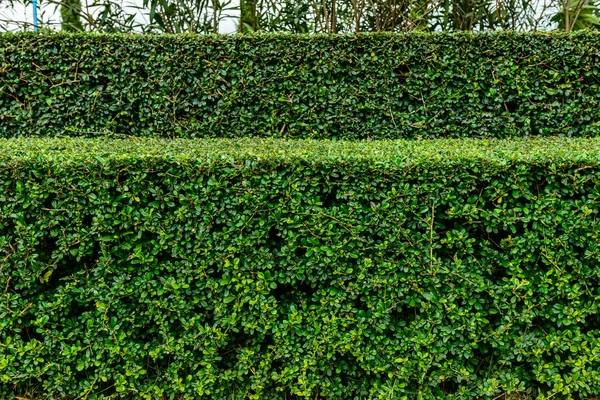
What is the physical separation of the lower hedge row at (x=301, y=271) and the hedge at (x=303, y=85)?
1396 millimetres

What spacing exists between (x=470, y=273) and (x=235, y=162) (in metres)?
1.40

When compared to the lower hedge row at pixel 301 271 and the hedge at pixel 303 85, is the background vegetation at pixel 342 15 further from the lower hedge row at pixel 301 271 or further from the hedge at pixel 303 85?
the lower hedge row at pixel 301 271

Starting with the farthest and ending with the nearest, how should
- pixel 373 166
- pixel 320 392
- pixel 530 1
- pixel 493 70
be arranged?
pixel 530 1
pixel 493 70
pixel 320 392
pixel 373 166

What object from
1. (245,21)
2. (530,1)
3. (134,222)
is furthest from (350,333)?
(530,1)

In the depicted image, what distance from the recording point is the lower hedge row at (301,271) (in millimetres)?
2301

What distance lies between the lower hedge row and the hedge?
1.40 m

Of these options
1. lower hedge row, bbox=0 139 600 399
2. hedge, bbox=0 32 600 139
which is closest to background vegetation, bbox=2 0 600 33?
hedge, bbox=0 32 600 139

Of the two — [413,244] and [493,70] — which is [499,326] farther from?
[493,70]

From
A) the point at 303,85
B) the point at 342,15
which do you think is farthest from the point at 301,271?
the point at 342,15

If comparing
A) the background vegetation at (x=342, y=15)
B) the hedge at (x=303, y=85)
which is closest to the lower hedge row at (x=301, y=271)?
the hedge at (x=303, y=85)

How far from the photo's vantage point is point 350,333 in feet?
7.78

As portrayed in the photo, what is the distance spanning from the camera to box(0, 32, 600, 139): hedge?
3729mm

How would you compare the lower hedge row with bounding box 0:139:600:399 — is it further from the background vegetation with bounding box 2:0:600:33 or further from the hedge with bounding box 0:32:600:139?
the background vegetation with bounding box 2:0:600:33

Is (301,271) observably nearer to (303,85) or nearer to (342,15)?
(303,85)
